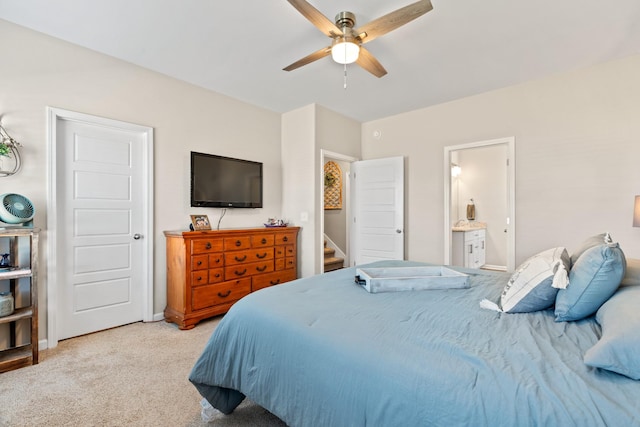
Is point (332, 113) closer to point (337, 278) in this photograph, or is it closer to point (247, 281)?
point (247, 281)

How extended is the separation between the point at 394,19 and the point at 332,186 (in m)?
4.17

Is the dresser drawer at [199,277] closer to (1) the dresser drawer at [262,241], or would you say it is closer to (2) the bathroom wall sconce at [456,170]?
(1) the dresser drawer at [262,241]

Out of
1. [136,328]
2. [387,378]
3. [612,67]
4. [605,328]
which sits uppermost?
[612,67]

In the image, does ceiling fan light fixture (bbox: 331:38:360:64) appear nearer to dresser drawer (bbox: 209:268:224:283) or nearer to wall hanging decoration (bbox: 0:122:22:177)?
dresser drawer (bbox: 209:268:224:283)

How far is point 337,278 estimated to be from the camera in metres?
1.98

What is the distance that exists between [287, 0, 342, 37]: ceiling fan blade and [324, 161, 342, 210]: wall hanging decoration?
3.79 metres

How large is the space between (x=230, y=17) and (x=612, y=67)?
367cm

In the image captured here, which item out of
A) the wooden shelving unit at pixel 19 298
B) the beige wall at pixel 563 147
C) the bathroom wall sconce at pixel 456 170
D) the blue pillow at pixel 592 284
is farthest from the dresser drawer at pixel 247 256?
the bathroom wall sconce at pixel 456 170

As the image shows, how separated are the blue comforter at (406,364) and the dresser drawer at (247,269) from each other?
1778 millimetres

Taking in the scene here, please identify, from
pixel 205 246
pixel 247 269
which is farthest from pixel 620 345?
pixel 247 269

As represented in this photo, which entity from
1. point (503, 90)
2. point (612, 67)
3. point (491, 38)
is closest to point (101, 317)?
point (491, 38)

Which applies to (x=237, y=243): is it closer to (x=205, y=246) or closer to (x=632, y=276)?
(x=205, y=246)

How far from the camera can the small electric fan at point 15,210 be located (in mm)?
2188

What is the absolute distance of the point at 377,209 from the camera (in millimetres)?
4566
